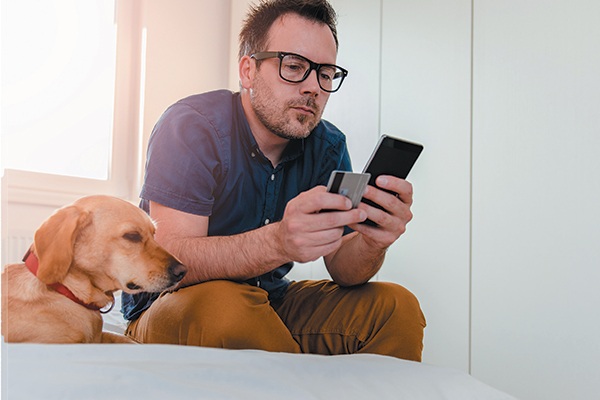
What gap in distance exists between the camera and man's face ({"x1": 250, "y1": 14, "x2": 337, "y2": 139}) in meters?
0.85

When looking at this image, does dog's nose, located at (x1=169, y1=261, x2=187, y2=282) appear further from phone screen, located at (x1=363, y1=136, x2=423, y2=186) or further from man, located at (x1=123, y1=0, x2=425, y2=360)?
phone screen, located at (x1=363, y1=136, x2=423, y2=186)

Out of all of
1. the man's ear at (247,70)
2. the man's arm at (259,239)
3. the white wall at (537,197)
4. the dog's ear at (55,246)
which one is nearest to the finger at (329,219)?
the man's arm at (259,239)

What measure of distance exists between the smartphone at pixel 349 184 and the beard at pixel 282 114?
292mm

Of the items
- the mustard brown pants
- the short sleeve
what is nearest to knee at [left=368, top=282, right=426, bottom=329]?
the mustard brown pants

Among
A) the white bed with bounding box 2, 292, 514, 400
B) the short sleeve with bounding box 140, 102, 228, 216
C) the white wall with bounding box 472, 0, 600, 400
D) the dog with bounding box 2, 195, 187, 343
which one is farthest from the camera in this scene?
the white wall with bounding box 472, 0, 600, 400

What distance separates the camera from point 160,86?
1058 millimetres

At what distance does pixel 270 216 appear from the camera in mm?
887

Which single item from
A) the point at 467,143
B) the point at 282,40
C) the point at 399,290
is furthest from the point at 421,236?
the point at 282,40

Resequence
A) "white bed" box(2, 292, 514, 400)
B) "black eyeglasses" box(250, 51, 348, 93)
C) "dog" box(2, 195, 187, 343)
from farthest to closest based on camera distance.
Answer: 1. "black eyeglasses" box(250, 51, 348, 93)
2. "dog" box(2, 195, 187, 343)
3. "white bed" box(2, 292, 514, 400)

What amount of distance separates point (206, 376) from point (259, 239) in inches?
12.3

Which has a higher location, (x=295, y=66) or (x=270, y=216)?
(x=295, y=66)

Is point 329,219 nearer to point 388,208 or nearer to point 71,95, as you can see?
point 388,208

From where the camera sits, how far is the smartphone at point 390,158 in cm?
63

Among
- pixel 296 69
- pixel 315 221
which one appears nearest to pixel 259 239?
pixel 315 221
